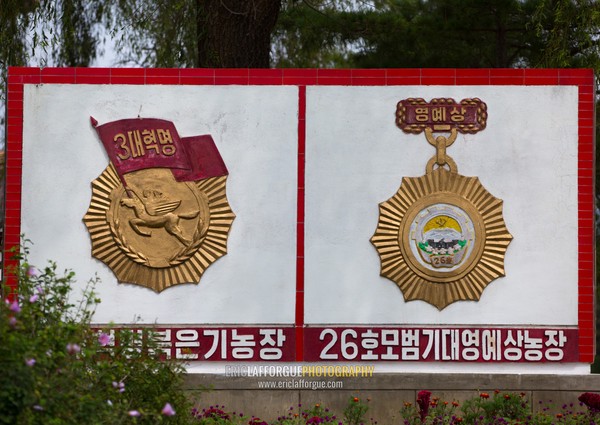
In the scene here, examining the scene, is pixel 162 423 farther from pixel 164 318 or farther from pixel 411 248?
pixel 411 248

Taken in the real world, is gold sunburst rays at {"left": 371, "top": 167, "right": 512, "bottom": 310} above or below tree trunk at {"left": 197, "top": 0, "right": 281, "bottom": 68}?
below

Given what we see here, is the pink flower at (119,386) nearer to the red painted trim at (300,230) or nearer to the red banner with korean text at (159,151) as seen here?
the red painted trim at (300,230)

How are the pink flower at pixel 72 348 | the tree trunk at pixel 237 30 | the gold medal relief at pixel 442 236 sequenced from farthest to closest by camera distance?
Answer: the tree trunk at pixel 237 30 < the gold medal relief at pixel 442 236 < the pink flower at pixel 72 348

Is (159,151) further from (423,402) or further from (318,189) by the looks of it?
(423,402)

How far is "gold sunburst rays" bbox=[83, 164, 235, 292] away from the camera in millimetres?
10117

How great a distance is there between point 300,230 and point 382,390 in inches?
59.5

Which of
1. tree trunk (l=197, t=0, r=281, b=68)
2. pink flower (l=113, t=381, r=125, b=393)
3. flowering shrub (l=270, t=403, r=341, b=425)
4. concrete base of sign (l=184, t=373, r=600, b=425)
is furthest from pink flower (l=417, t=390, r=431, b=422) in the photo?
tree trunk (l=197, t=0, r=281, b=68)

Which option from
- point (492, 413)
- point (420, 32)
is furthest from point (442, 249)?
point (420, 32)

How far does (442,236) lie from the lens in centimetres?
1014

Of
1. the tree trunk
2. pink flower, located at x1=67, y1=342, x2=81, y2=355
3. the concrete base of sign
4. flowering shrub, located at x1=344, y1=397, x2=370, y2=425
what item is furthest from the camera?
the tree trunk

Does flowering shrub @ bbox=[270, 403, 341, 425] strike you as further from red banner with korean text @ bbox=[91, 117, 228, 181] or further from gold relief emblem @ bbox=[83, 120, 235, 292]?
red banner with korean text @ bbox=[91, 117, 228, 181]

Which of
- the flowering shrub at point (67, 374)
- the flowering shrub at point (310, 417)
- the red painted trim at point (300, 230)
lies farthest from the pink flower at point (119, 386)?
the red painted trim at point (300, 230)

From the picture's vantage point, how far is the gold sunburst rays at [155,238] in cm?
1012

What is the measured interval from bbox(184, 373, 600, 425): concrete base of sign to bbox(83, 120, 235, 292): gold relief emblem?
3.17 feet
